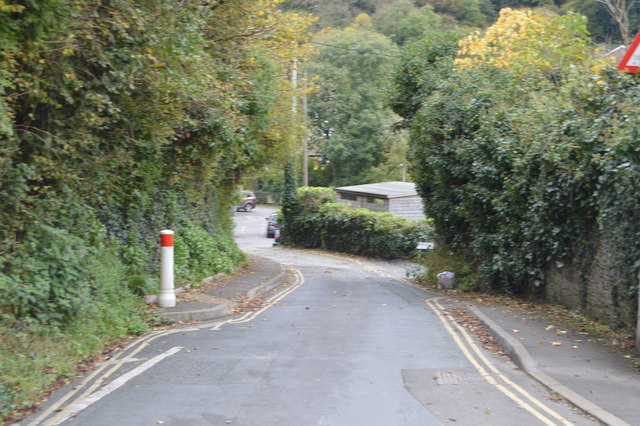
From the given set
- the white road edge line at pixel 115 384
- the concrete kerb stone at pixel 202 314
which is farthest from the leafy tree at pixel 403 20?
the white road edge line at pixel 115 384

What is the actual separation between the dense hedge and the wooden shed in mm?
2515

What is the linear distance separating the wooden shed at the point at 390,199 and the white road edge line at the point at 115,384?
93.1 feet

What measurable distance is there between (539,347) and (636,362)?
128cm

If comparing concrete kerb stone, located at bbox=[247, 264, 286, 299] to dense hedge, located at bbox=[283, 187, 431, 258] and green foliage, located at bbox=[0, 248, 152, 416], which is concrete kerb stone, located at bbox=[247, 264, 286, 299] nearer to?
green foliage, located at bbox=[0, 248, 152, 416]

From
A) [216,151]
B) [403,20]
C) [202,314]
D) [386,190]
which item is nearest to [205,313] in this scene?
[202,314]

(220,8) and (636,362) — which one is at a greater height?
(220,8)

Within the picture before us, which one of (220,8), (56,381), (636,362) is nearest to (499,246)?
(636,362)

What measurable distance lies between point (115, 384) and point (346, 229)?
27.3 metres

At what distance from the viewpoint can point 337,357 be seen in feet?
27.4

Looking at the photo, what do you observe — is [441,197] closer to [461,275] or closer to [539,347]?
[461,275]

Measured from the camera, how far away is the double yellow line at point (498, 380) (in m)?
6.15

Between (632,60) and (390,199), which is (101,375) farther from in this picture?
(390,199)

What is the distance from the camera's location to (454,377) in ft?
24.6

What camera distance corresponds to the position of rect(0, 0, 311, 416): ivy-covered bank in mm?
7656
